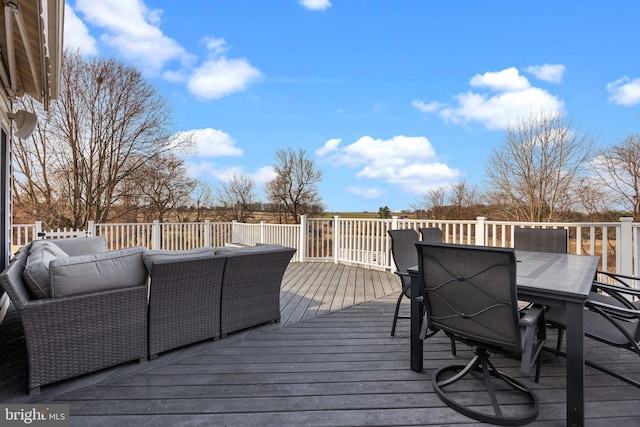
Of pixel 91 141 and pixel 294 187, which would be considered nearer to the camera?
pixel 91 141

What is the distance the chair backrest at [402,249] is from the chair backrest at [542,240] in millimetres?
1423

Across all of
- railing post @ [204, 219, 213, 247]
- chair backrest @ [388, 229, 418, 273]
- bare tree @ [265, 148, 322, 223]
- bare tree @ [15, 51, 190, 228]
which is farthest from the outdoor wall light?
bare tree @ [265, 148, 322, 223]

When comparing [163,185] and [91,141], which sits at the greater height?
[91,141]

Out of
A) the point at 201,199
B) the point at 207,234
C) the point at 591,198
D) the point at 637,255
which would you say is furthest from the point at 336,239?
the point at 201,199

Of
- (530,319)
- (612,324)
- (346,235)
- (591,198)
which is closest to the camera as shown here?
(530,319)

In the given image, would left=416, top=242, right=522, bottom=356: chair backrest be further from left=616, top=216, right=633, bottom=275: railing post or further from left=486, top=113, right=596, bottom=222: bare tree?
left=486, top=113, right=596, bottom=222: bare tree

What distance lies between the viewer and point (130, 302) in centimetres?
226

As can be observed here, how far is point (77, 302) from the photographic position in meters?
2.03

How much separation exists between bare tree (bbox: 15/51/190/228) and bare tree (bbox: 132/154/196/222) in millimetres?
302

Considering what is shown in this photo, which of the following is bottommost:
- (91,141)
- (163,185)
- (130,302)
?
(130,302)

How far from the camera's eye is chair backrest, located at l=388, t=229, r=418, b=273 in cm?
304

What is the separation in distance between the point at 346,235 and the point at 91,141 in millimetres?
7691

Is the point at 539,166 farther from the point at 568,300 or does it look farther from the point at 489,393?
the point at 489,393

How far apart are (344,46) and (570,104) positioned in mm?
6486
